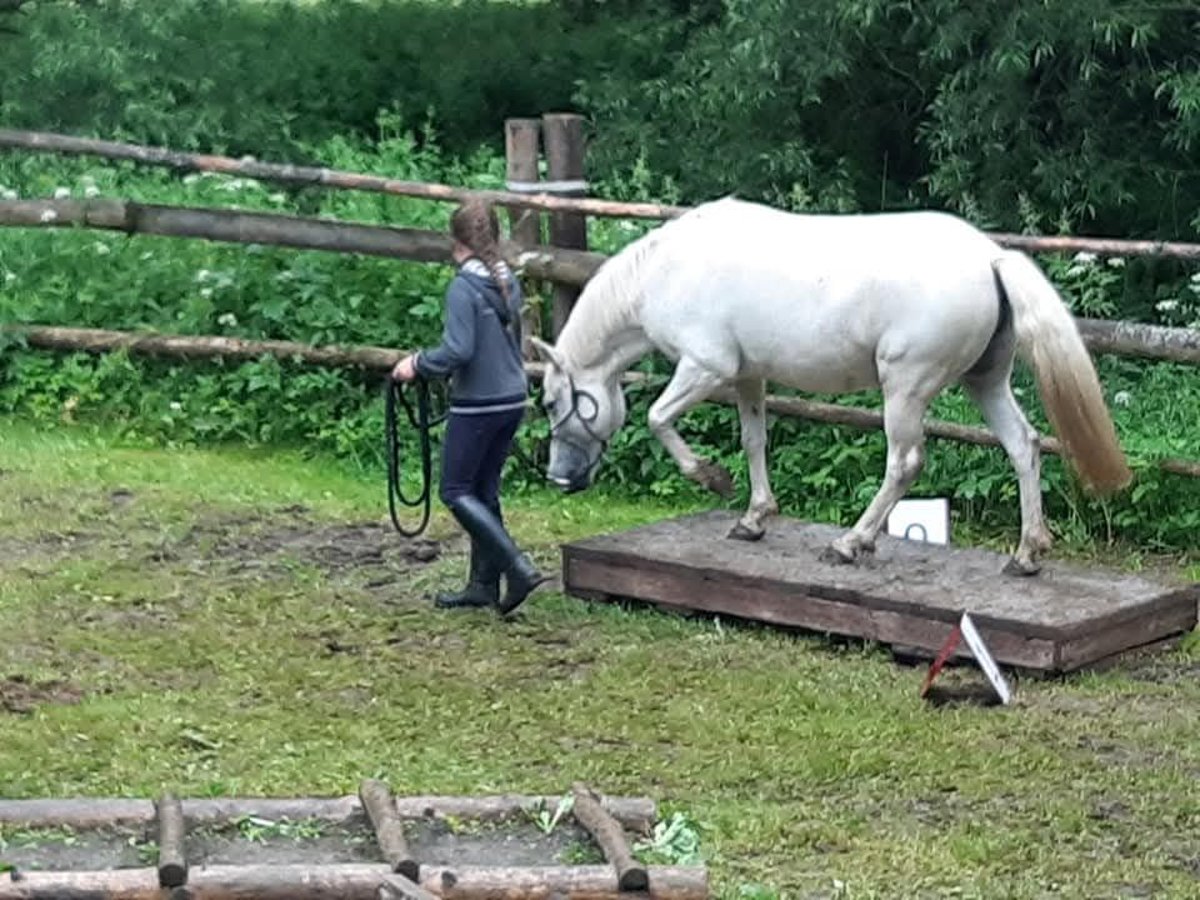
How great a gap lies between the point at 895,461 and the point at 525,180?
293cm

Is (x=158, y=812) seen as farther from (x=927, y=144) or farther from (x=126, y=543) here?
(x=927, y=144)

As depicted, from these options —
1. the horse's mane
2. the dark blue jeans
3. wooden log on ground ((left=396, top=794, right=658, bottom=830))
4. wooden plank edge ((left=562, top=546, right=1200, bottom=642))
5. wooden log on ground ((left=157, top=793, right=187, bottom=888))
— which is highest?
the horse's mane

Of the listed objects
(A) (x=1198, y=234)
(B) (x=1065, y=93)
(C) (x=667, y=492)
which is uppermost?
(B) (x=1065, y=93)

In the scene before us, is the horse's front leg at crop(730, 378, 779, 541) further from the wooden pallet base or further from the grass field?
the wooden pallet base

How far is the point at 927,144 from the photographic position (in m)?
12.2

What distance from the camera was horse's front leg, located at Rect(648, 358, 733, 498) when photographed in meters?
8.37

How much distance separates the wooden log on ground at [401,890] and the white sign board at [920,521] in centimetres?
449

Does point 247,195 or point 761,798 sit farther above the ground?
point 247,195

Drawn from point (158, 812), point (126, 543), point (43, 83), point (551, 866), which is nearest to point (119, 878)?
point (158, 812)

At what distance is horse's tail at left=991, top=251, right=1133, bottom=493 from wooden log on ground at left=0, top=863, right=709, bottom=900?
3348mm

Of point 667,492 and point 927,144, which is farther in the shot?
point 927,144

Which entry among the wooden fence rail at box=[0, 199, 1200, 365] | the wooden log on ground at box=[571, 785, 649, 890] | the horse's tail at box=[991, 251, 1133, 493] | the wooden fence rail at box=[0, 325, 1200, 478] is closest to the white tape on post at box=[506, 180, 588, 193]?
the wooden fence rail at box=[0, 199, 1200, 365]

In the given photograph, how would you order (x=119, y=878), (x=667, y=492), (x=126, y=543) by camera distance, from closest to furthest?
(x=119, y=878) < (x=126, y=543) < (x=667, y=492)

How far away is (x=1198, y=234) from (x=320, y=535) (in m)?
4.90
